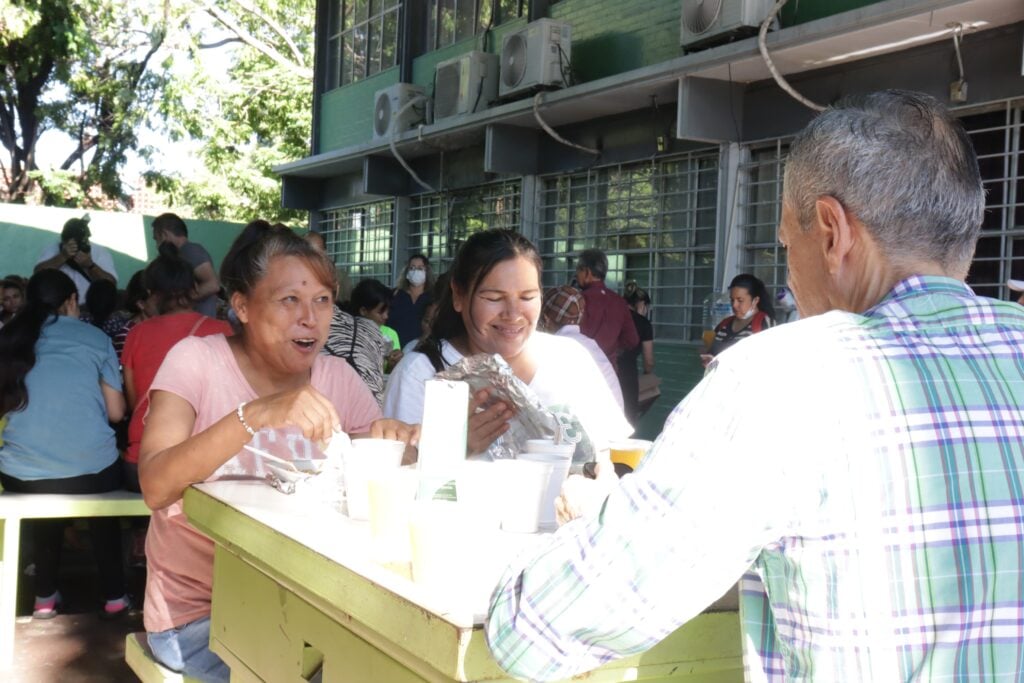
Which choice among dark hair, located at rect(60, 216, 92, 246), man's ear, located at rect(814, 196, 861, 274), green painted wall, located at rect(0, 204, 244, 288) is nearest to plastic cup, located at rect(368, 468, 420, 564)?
man's ear, located at rect(814, 196, 861, 274)

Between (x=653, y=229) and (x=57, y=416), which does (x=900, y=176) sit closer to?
(x=57, y=416)

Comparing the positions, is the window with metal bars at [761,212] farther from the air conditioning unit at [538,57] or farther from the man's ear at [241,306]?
the man's ear at [241,306]

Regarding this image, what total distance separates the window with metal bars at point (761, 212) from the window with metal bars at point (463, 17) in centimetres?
367

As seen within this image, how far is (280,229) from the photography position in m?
2.91

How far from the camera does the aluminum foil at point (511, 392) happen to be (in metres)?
2.48

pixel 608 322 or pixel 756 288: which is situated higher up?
pixel 756 288

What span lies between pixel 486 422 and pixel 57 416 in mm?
2898

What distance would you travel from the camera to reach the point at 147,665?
2.55m

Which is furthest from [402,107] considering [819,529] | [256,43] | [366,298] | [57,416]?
[819,529]

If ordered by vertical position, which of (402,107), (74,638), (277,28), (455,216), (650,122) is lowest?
(74,638)

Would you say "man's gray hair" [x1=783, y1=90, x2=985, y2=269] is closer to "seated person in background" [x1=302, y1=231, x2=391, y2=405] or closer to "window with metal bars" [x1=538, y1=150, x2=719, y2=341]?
"seated person in background" [x1=302, y1=231, x2=391, y2=405]

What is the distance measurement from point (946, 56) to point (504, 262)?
4956 mm

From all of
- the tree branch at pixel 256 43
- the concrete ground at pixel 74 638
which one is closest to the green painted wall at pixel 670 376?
the concrete ground at pixel 74 638

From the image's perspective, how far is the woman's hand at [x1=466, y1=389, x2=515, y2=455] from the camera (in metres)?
2.51
